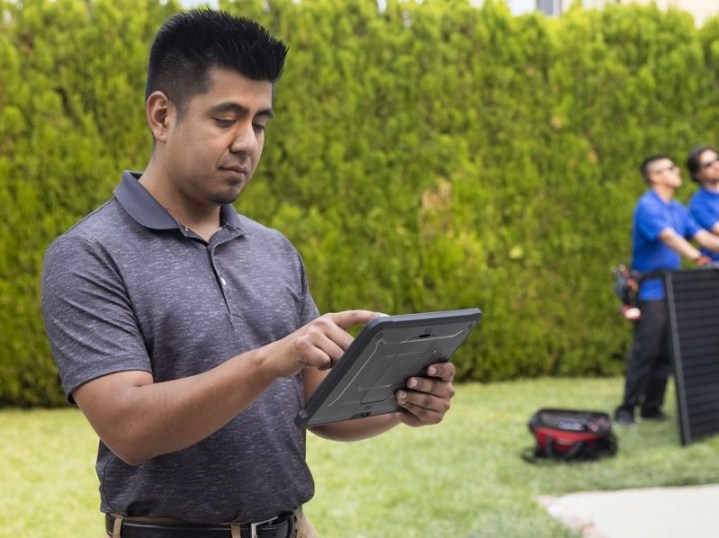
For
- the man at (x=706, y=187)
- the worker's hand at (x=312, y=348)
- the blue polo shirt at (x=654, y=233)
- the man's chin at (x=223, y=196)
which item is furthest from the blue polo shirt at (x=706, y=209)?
the worker's hand at (x=312, y=348)

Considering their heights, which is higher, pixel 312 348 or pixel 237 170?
pixel 237 170

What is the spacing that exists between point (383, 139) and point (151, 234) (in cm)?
767

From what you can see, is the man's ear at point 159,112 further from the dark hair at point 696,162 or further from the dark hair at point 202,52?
the dark hair at point 696,162

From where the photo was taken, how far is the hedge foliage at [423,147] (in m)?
8.59

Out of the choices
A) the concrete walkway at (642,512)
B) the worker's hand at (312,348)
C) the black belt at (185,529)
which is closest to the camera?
the worker's hand at (312,348)

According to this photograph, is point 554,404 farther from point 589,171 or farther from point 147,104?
point 147,104

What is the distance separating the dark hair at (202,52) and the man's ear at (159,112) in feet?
0.05

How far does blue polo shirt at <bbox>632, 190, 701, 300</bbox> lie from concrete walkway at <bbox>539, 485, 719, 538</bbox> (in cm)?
202

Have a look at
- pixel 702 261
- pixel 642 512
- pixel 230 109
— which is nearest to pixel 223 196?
pixel 230 109

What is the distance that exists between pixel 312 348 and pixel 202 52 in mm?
671

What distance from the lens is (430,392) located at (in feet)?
6.50

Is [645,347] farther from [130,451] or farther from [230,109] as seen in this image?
[130,451]

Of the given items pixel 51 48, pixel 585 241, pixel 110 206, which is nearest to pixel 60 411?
pixel 51 48

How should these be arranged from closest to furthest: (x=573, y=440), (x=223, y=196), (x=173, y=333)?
(x=173, y=333)
(x=223, y=196)
(x=573, y=440)
